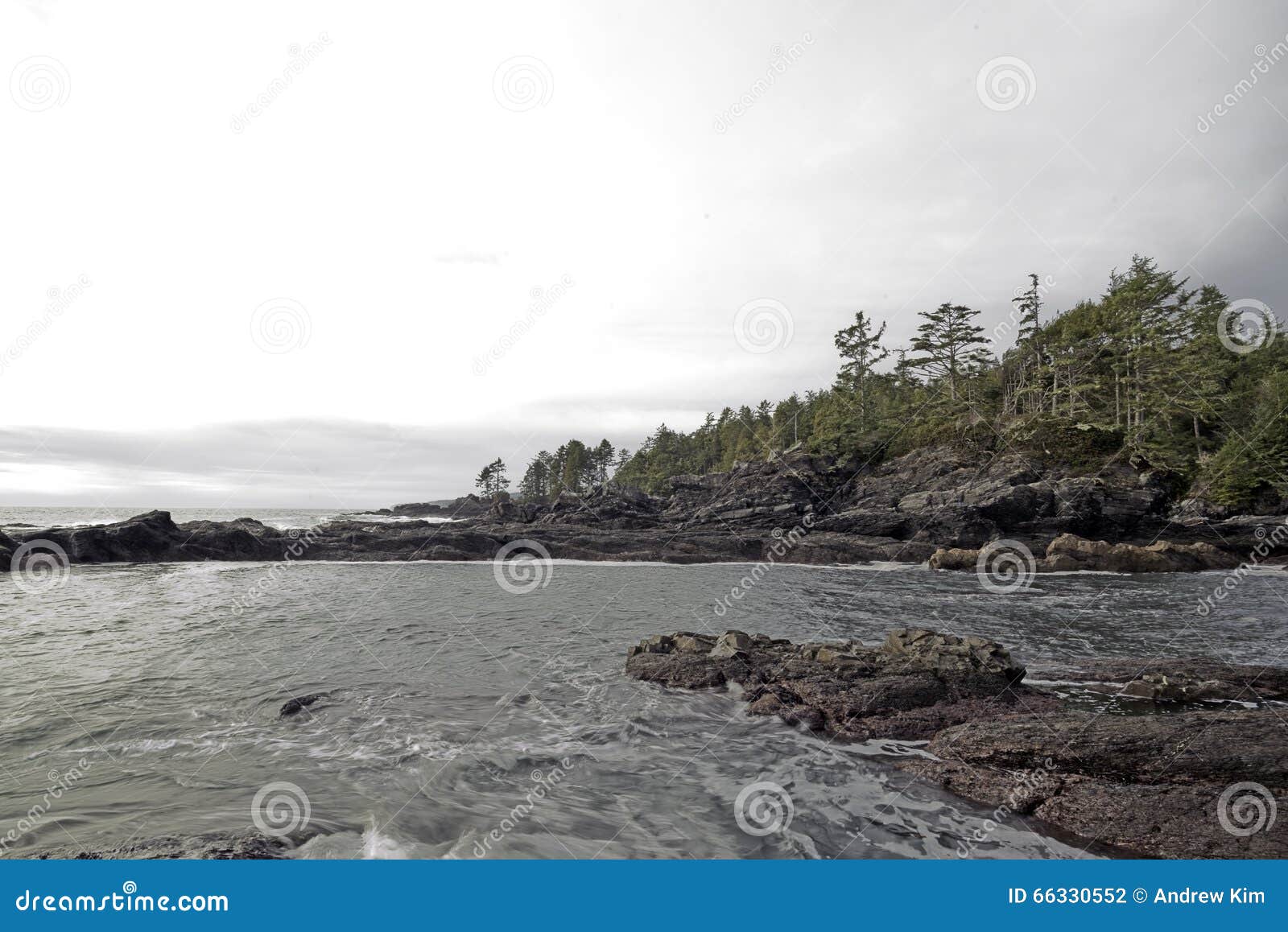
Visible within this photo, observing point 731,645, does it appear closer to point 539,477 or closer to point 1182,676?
point 1182,676

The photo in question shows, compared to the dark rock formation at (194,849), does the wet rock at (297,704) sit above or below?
below

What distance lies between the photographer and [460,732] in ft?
35.1

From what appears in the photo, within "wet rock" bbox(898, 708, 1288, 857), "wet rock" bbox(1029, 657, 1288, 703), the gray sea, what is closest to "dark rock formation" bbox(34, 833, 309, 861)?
the gray sea

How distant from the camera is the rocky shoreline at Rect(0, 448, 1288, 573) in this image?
3891 centimetres

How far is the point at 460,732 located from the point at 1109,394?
76936 mm

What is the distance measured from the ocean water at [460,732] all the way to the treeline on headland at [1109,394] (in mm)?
32239

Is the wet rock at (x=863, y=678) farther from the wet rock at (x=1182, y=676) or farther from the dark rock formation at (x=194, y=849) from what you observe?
the dark rock formation at (x=194, y=849)

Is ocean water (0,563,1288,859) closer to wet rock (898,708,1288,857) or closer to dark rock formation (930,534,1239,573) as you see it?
wet rock (898,708,1288,857)

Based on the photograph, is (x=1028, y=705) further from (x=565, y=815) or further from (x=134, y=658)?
(x=134, y=658)

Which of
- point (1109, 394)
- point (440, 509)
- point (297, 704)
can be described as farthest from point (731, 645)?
point (440, 509)

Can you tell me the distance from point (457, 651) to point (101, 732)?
816 cm

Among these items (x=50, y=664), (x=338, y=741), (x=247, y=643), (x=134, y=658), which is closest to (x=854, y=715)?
(x=338, y=741)

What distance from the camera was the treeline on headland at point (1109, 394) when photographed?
47.7m

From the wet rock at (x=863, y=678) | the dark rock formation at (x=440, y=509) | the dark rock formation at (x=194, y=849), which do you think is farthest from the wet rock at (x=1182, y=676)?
the dark rock formation at (x=440, y=509)
